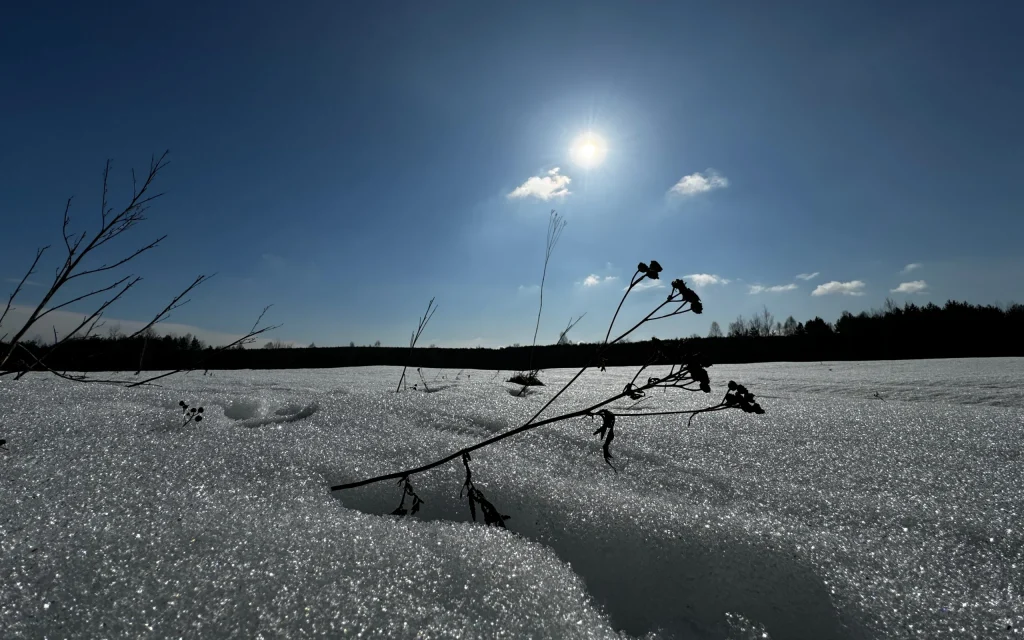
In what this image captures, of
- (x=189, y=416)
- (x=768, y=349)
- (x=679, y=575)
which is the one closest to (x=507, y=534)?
(x=679, y=575)

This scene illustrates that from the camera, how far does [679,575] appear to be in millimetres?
752

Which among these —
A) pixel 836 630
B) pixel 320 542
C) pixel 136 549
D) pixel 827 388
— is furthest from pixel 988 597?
pixel 827 388

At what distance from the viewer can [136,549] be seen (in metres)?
0.65

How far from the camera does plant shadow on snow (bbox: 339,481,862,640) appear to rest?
2.18 feet

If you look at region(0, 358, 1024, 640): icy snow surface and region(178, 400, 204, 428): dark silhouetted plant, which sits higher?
region(178, 400, 204, 428): dark silhouetted plant

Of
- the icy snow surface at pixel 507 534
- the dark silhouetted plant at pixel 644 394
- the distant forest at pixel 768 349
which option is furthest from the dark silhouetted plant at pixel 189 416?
the distant forest at pixel 768 349

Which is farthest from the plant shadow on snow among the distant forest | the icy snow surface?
the distant forest

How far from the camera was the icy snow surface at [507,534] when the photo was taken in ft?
1.91

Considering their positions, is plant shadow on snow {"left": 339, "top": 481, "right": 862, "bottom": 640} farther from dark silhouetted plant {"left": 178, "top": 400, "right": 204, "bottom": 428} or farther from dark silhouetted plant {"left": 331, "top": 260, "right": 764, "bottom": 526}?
dark silhouetted plant {"left": 178, "top": 400, "right": 204, "bottom": 428}

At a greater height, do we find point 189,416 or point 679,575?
point 189,416

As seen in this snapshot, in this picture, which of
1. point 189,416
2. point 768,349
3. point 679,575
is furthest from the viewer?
point 768,349

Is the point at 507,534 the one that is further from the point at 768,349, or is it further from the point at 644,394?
the point at 768,349

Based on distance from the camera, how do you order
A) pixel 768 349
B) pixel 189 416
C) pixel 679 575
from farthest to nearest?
pixel 768 349 → pixel 189 416 → pixel 679 575

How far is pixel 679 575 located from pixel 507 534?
0.94 ft
